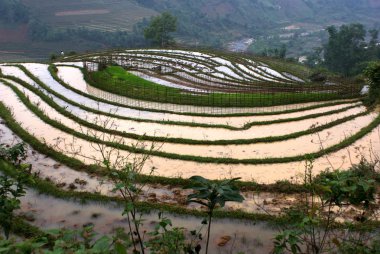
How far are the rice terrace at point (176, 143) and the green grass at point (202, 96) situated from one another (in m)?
0.07

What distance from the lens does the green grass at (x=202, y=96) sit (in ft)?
72.4

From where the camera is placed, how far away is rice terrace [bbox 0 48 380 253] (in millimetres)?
9789

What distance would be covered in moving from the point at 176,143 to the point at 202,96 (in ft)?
28.4

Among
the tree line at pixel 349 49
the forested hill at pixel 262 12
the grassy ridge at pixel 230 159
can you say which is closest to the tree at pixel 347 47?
the tree line at pixel 349 49

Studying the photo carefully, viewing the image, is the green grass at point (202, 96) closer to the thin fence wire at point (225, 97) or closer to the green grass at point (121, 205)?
the thin fence wire at point (225, 97)

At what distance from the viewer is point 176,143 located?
15.0 m

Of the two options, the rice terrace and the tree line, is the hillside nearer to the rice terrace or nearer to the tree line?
the tree line


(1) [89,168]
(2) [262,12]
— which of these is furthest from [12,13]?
(2) [262,12]

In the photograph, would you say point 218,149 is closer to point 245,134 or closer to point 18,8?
point 245,134

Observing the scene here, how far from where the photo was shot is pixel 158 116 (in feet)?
61.2

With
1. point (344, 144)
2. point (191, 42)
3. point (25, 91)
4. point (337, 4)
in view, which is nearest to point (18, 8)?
point (191, 42)

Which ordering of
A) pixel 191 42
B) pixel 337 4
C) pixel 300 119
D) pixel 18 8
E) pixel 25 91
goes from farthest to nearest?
pixel 337 4 → pixel 191 42 → pixel 18 8 → pixel 25 91 → pixel 300 119

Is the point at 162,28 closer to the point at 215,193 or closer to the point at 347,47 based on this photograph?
the point at 347,47

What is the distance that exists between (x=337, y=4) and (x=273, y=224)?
18000 cm
